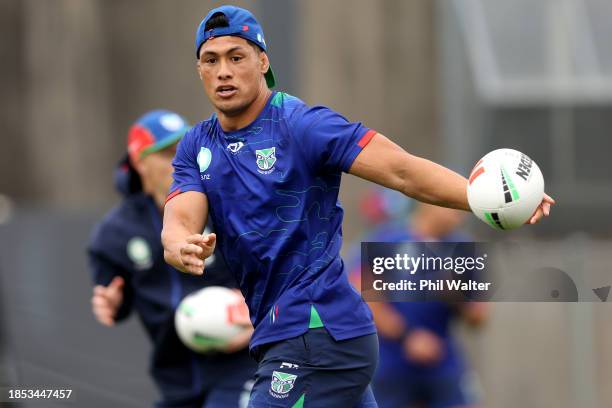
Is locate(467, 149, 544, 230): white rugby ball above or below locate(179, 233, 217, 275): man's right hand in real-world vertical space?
above

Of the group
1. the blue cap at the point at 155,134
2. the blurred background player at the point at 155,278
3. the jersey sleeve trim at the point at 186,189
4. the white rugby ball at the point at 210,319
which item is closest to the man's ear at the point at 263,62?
the jersey sleeve trim at the point at 186,189

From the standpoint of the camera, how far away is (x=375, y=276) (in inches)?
209

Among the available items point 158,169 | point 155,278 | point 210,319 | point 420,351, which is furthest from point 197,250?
point 420,351

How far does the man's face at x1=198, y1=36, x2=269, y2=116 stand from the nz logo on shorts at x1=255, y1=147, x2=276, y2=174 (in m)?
0.18

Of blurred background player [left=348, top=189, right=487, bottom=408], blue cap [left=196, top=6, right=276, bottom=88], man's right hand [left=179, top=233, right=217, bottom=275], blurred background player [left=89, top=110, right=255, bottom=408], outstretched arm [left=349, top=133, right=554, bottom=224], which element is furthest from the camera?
blurred background player [left=348, top=189, right=487, bottom=408]

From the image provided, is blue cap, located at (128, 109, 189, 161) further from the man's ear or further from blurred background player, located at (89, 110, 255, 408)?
the man's ear

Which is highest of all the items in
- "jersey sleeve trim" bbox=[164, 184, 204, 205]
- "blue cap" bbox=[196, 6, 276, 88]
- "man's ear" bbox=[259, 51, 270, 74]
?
"blue cap" bbox=[196, 6, 276, 88]

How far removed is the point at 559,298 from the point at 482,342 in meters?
5.72

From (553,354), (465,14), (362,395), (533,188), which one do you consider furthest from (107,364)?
(465,14)

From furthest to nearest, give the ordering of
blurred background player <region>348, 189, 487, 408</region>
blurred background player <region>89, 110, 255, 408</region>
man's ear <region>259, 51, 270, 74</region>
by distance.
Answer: blurred background player <region>348, 189, 487, 408</region> < blurred background player <region>89, 110, 255, 408</region> < man's ear <region>259, 51, 270, 74</region>

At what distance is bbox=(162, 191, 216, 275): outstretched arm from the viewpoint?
4.35 metres

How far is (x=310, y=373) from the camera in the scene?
15.0 ft

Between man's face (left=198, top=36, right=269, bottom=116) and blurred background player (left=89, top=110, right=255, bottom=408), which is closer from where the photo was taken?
man's face (left=198, top=36, right=269, bottom=116)

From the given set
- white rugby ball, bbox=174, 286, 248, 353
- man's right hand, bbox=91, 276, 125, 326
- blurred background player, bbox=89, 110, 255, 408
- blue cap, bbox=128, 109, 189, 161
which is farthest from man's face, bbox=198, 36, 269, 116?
man's right hand, bbox=91, 276, 125, 326
